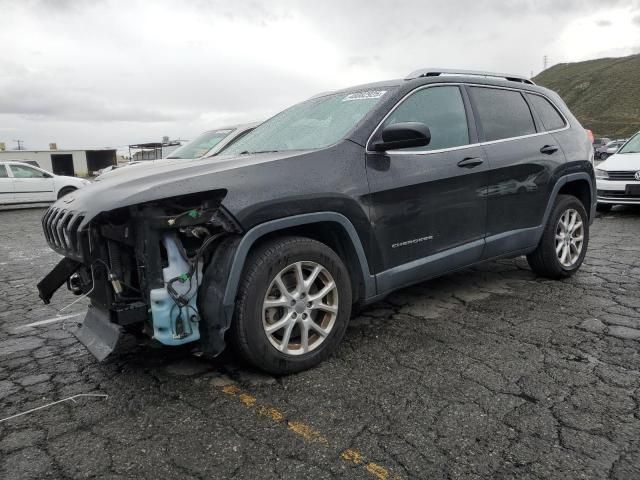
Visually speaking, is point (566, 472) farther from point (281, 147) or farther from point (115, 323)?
point (281, 147)

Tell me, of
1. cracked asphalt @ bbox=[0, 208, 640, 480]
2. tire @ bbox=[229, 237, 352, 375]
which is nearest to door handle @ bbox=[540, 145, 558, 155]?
cracked asphalt @ bbox=[0, 208, 640, 480]

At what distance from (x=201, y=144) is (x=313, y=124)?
20.5 feet

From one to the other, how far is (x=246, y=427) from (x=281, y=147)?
1.95 meters

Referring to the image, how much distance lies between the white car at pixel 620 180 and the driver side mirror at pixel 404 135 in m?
7.41

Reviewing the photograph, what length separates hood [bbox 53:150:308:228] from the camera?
261 centimetres

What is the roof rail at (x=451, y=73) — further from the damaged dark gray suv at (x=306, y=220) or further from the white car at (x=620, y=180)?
the white car at (x=620, y=180)

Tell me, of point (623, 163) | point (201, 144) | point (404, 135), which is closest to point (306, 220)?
point (404, 135)

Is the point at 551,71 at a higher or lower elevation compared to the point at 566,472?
higher

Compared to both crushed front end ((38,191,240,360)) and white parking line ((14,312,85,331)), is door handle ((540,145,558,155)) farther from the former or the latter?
white parking line ((14,312,85,331))

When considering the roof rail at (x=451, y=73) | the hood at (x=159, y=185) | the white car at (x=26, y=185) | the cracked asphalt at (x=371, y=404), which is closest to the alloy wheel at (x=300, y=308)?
the cracked asphalt at (x=371, y=404)

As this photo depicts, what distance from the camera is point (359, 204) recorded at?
10.5 ft

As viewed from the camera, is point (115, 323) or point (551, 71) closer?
point (115, 323)

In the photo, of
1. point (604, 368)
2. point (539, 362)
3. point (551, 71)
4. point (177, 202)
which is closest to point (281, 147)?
point (177, 202)

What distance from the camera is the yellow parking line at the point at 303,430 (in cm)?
211
